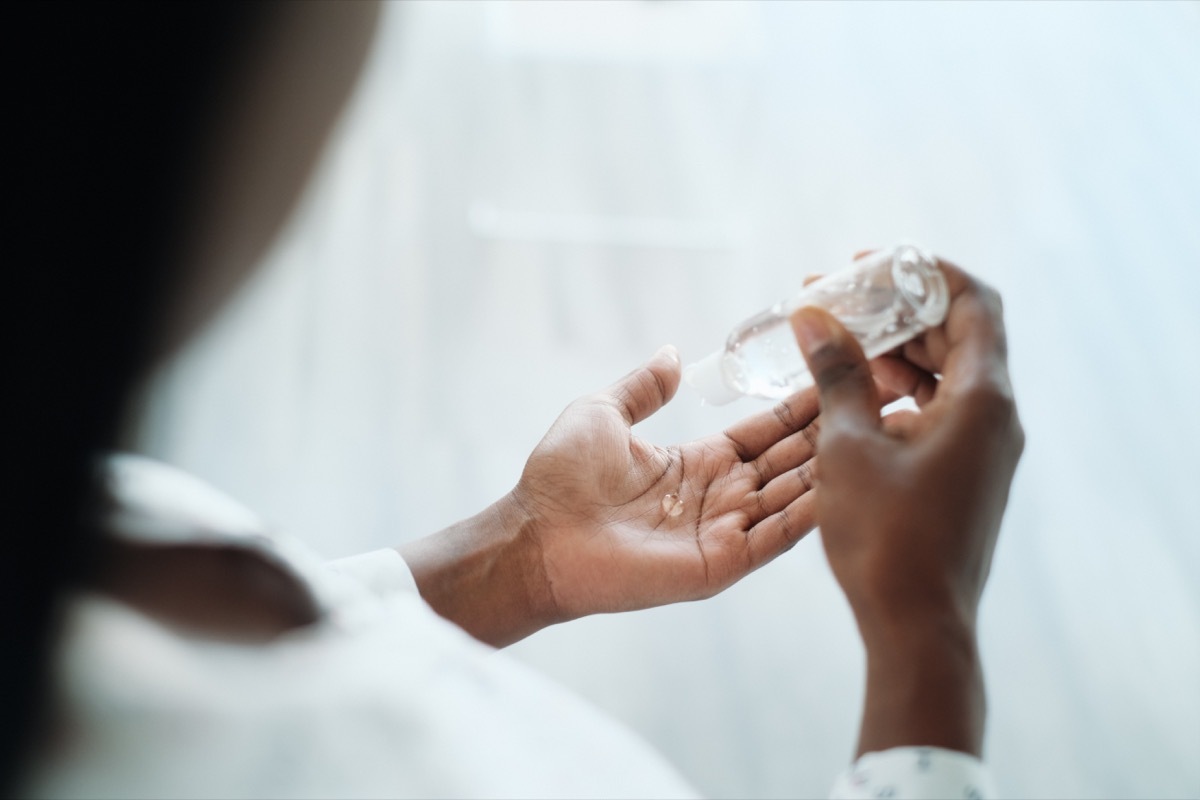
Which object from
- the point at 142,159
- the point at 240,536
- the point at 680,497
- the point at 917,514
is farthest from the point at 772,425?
the point at 142,159

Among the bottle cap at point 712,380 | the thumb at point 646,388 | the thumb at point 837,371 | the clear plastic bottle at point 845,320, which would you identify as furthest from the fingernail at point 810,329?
the thumb at point 646,388

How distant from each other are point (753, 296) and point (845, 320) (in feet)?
2.84

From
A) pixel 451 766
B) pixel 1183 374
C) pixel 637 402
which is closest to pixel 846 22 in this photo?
pixel 1183 374

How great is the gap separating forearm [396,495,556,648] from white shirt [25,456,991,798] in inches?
17.8

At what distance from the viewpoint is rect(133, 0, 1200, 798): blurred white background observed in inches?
51.1

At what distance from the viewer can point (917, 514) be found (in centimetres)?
61

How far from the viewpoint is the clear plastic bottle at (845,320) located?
2.68ft

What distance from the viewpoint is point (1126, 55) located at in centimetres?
229

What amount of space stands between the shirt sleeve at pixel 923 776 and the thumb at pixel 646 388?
0.55 metres

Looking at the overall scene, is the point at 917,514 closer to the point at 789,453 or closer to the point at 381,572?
the point at 789,453

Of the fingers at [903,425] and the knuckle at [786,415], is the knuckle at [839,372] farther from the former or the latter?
the knuckle at [786,415]

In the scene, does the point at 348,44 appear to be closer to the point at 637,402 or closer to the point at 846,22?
the point at 637,402

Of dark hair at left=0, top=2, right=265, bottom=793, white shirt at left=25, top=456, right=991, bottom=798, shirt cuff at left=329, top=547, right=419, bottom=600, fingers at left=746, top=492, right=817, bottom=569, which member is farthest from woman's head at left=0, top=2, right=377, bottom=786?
fingers at left=746, top=492, right=817, bottom=569

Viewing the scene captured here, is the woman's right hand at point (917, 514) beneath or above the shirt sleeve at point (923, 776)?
above
